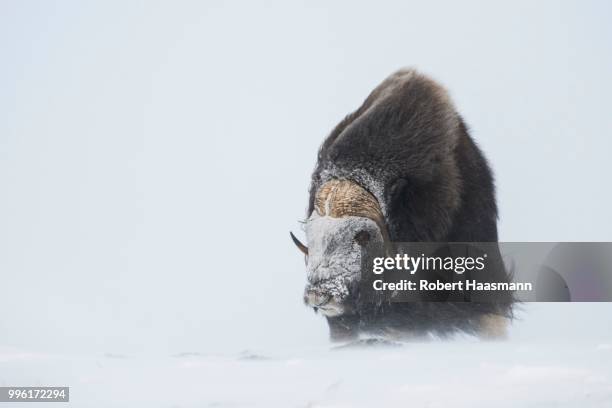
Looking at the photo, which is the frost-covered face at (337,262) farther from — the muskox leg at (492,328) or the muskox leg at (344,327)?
the muskox leg at (492,328)

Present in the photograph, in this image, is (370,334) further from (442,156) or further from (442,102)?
(442,102)

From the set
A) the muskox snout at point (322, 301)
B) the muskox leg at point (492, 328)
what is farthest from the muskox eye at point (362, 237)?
the muskox leg at point (492, 328)

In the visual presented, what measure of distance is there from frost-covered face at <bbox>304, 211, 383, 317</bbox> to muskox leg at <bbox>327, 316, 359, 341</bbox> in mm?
66

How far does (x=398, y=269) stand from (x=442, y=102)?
3.08 feet

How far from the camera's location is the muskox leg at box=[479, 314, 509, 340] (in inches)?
179

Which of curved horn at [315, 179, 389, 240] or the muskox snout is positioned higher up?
curved horn at [315, 179, 389, 240]

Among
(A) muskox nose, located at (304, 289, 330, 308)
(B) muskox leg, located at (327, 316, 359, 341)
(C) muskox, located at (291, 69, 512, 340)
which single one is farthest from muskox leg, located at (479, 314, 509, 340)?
(A) muskox nose, located at (304, 289, 330, 308)

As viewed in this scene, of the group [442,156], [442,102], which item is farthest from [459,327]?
[442,102]

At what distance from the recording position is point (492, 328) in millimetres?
4562

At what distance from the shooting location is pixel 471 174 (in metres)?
4.64

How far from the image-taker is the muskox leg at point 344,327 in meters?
4.45

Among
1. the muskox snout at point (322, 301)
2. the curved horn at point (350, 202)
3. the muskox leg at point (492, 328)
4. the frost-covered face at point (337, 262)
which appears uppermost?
the curved horn at point (350, 202)

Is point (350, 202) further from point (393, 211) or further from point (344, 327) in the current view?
point (344, 327)

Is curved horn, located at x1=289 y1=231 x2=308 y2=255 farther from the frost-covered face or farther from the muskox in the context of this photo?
the frost-covered face
